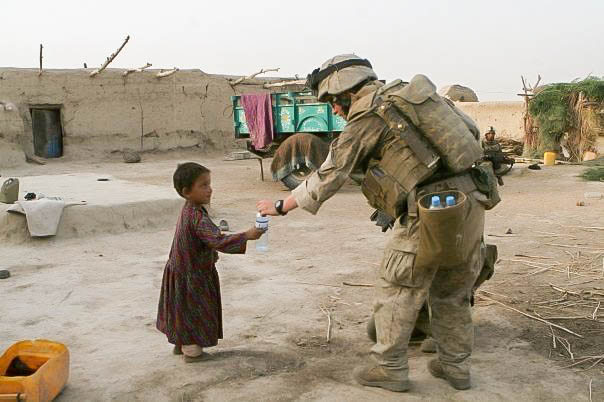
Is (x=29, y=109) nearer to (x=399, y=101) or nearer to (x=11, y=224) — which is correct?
(x=11, y=224)

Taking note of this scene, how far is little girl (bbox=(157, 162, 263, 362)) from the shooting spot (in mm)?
3600

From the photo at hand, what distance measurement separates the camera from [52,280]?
Answer: 5824 millimetres

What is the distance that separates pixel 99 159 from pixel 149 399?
677 inches

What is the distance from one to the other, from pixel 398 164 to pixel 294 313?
6.51ft

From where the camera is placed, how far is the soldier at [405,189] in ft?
10.1

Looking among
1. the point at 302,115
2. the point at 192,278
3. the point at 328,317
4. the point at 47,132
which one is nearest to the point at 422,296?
the point at 192,278

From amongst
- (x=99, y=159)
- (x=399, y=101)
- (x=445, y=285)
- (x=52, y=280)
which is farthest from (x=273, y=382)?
(x=99, y=159)

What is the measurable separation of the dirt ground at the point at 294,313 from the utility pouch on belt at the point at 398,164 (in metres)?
0.99

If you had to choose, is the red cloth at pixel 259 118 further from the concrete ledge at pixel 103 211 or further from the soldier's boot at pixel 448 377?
the soldier's boot at pixel 448 377

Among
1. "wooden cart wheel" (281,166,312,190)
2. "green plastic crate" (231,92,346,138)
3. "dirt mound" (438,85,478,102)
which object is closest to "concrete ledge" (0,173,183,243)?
"wooden cart wheel" (281,166,312,190)

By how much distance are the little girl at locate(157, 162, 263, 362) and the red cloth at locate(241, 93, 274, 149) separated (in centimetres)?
955

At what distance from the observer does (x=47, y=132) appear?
1992 centimetres

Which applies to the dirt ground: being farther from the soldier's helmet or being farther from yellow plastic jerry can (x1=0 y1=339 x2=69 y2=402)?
the soldier's helmet

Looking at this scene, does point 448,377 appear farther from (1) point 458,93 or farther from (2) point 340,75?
(1) point 458,93
